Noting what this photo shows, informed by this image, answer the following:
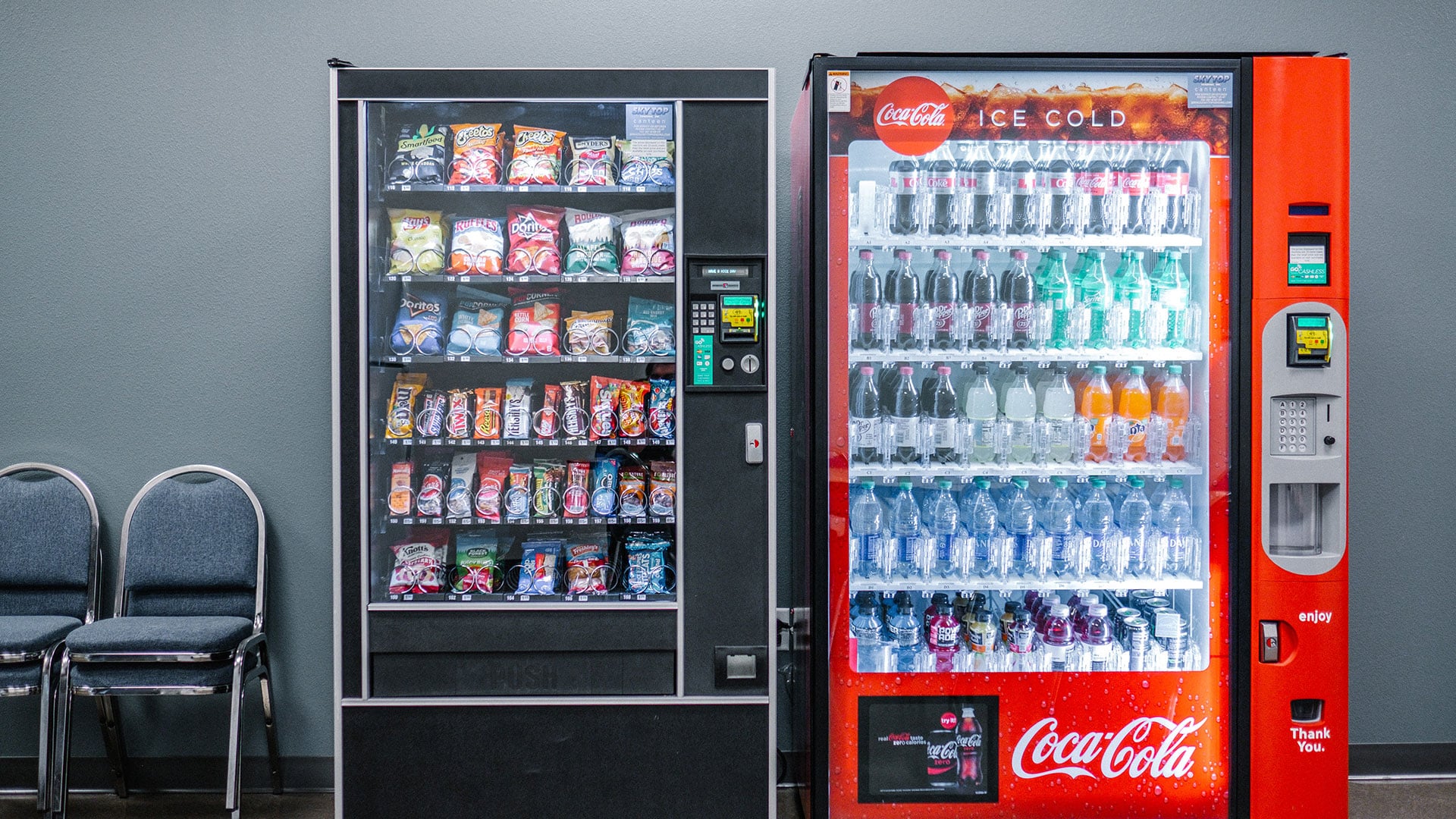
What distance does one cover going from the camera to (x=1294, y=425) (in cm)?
221

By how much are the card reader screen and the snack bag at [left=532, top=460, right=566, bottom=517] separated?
70 cm

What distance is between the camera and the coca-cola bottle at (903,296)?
2.36m

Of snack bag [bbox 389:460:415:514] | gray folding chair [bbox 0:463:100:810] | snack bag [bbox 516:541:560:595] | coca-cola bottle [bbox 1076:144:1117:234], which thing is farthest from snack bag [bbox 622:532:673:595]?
gray folding chair [bbox 0:463:100:810]

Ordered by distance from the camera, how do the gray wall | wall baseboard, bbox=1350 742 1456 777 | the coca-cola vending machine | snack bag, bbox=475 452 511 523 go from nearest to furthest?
1. the coca-cola vending machine
2. snack bag, bbox=475 452 511 523
3. the gray wall
4. wall baseboard, bbox=1350 742 1456 777

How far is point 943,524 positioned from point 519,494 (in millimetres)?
1308

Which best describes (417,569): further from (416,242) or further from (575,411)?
(416,242)

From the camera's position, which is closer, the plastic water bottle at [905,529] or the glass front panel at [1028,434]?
the glass front panel at [1028,434]

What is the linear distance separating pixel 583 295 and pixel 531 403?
0.38 meters

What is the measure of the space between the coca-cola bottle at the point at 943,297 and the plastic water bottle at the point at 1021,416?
0.93 feet

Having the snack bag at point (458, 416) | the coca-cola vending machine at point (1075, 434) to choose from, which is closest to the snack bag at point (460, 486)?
the snack bag at point (458, 416)

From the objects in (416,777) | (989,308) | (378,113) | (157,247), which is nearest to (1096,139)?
(989,308)

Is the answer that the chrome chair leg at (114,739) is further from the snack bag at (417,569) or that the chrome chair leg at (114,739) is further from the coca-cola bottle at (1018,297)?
the coca-cola bottle at (1018,297)

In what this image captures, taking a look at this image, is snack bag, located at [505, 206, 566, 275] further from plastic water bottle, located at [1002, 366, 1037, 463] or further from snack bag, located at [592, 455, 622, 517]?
plastic water bottle, located at [1002, 366, 1037, 463]

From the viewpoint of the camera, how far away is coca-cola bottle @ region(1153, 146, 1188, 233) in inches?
92.0
